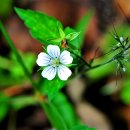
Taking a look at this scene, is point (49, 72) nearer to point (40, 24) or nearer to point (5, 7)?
point (40, 24)

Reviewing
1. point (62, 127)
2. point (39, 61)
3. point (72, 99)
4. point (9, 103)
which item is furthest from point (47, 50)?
point (72, 99)

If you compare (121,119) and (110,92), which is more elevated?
(110,92)

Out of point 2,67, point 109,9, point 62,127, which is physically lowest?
point 62,127

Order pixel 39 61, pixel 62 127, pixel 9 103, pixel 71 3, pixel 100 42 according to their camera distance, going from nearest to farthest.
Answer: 1. pixel 39 61
2. pixel 62 127
3. pixel 9 103
4. pixel 100 42
5. pixel 71 3

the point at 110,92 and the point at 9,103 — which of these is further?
the point at 110,92

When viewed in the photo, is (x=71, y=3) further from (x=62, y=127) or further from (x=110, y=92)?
(x=62, y=127)

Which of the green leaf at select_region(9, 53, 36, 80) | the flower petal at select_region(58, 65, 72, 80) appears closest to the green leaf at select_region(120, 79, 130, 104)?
the green leaf at select_region(9, 53, 36, 80)

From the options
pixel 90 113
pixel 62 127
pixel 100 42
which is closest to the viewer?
pixel 62 127
